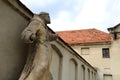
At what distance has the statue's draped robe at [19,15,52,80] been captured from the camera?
5.38 m

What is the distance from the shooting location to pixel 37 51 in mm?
5703

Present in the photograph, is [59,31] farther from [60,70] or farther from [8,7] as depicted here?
[8,7]

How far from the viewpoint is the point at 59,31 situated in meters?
29.0

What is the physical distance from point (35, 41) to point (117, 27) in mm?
18123

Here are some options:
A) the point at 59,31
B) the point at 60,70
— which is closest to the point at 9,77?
the point at 60,70

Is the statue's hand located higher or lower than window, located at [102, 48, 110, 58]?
lower

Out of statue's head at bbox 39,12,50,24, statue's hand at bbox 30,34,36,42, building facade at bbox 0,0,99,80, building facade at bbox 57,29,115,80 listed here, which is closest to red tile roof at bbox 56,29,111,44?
building facade at bbox 57,29,115,80

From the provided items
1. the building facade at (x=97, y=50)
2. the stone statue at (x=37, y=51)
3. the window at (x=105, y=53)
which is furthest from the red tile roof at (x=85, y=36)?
the stone statue at (x=37, y=51)

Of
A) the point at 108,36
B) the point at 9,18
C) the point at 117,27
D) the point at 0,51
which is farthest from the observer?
the point at 108,36

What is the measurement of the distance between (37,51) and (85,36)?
799 inches

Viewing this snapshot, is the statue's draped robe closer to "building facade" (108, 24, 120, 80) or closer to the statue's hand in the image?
the statue's hand

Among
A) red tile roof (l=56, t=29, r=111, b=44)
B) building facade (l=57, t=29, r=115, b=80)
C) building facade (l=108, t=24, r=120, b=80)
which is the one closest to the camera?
building facade (l=108, t=24, r=120, b=80)

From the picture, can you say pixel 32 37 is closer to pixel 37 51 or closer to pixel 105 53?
pixel 37 51

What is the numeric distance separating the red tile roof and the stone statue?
17950 mm
